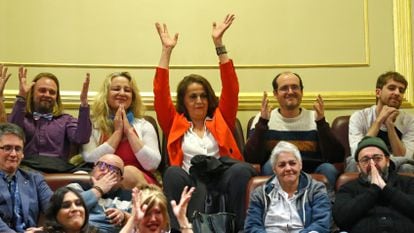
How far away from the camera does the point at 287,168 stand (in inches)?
130

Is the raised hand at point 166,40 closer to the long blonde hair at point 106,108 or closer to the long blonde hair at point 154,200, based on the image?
the long blonde hair at point 106,108

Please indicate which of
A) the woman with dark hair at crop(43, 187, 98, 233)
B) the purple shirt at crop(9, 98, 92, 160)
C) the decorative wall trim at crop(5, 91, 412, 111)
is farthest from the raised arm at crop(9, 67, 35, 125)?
the woman with dark hair at crop(43, 187, 98, 233)

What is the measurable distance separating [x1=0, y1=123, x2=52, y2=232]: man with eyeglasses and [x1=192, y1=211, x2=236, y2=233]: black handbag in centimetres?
73

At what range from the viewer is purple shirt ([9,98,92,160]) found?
391 centimetres

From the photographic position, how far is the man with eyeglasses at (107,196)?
3.24m

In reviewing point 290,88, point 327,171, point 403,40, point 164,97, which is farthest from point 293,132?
point 403,40

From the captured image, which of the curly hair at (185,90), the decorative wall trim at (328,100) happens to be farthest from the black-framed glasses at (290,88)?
the decorative wall trim at (328,100)

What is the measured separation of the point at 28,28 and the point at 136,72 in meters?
0.79

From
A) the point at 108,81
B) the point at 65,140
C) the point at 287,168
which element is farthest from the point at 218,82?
the point at 287,168

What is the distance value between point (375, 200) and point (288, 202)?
1.35 feet

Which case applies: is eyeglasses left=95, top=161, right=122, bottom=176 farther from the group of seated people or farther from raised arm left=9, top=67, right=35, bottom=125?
raised arm left=9, top=67, right=35, bottom=125

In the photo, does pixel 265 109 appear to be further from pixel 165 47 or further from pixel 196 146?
pixel 165 47

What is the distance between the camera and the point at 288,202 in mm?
3281

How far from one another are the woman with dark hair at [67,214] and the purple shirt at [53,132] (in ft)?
3.29
